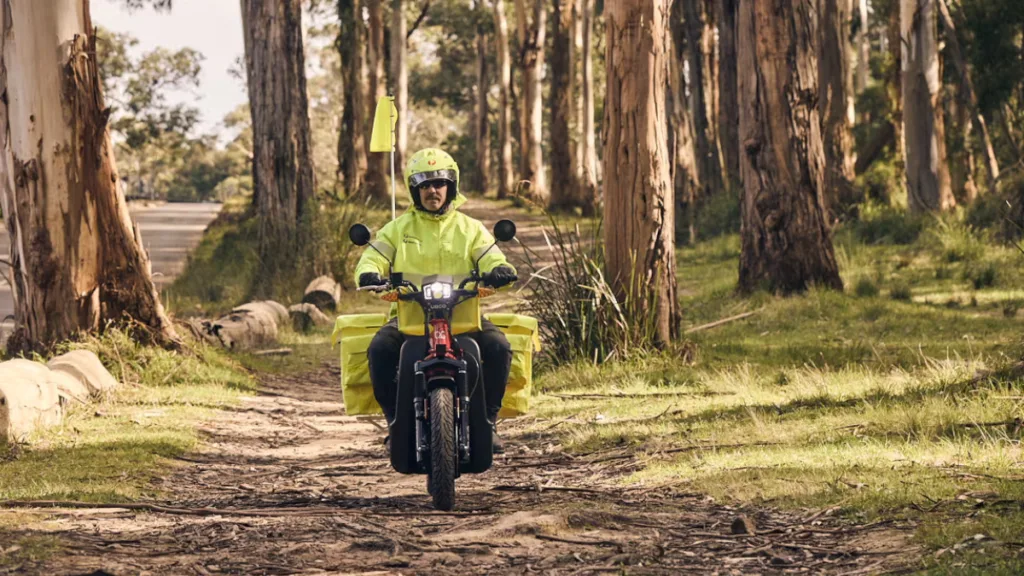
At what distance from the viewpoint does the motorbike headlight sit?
720 centimetres

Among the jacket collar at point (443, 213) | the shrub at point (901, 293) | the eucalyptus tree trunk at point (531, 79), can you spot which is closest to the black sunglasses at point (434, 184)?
the jacket collar at point (443, 213)

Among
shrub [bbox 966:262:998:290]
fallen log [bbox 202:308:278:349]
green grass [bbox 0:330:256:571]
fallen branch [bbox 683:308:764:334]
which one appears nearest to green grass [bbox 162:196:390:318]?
fallen log [bbox 202:308:278:349]

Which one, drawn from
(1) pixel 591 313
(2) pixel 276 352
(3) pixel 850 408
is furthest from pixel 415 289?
(2) pixel 276 352

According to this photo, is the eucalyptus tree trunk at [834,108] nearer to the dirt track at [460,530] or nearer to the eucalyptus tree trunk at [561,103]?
the eucalyptus tree trunk at [561,103]

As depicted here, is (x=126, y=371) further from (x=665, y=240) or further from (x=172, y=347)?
(x=665, y=240)

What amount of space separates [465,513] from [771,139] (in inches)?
427

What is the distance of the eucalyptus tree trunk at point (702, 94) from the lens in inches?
1266

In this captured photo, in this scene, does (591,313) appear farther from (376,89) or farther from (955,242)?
(376,89)

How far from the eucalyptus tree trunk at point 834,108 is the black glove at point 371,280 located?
17.8m

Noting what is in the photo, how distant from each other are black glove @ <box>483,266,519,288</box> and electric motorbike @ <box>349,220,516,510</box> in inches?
1.3

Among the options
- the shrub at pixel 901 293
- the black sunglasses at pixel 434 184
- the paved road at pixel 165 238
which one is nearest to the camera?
the black sunglasses at pixel 434 184

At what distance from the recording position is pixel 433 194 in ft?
25.0

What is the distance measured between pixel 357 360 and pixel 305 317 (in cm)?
1107

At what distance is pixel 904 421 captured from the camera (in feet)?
28.1
